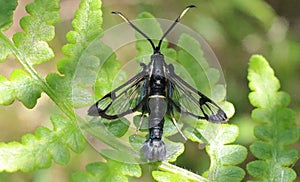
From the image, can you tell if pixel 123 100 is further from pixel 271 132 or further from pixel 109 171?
pixel 271 132

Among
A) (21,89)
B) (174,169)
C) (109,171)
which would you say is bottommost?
(109,171)

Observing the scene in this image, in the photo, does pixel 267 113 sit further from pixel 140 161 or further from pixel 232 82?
pixel 232 82

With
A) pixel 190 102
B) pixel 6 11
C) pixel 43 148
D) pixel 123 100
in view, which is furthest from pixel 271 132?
pixel 6 11

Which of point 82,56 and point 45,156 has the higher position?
point 82,56

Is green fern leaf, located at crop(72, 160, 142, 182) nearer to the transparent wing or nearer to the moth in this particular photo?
the moth

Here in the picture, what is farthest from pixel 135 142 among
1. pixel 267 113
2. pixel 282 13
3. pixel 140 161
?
pixel 282 13

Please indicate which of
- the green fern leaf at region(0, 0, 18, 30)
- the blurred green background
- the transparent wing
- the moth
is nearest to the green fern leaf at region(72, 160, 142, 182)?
the moth
